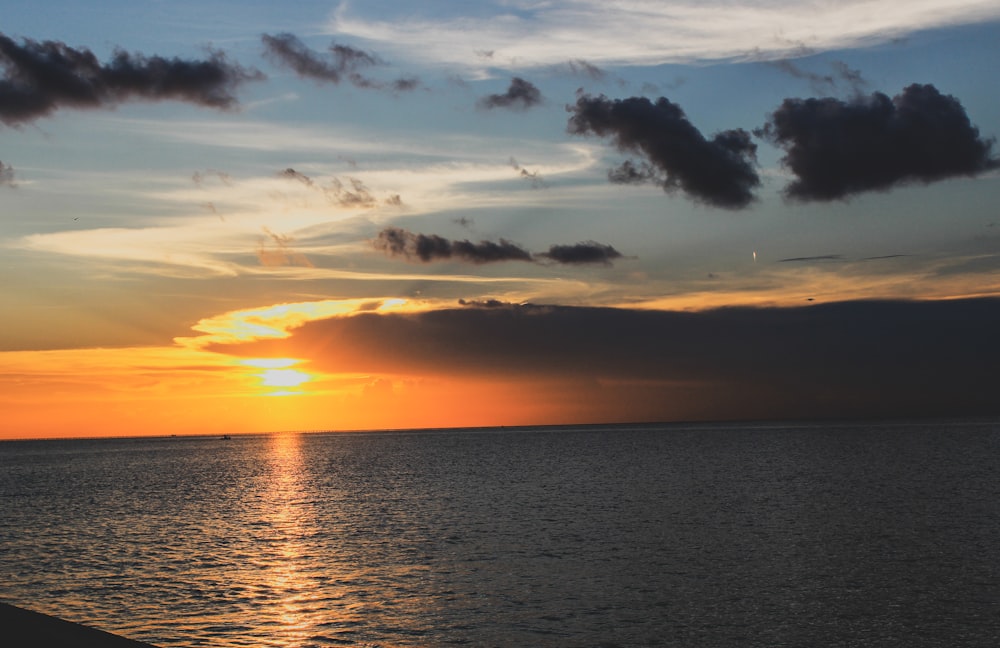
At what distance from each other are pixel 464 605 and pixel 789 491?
6674cm

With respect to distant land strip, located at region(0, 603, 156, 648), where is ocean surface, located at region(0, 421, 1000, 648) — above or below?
below

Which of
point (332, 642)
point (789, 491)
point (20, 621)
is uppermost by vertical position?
point (20, 621)

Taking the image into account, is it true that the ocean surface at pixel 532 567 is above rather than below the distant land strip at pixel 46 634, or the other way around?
below

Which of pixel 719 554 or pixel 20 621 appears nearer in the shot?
pixel 20 621

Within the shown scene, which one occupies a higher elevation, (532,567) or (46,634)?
(46,634)

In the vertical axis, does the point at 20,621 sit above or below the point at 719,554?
above

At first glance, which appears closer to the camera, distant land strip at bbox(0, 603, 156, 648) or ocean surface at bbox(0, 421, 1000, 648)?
distant land strip at bbox(0, 603, 156, 648)

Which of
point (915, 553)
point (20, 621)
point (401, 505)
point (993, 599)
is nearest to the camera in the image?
point (20, 621)

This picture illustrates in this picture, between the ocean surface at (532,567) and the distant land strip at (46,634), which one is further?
the ocean surface at (532,567)

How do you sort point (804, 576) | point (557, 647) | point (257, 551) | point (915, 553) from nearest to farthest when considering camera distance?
1. point (557, 647)
2. point (804, 576)
3. point (915, 553)
4. point (257, 551)

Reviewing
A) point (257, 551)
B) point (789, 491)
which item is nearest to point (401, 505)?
point (257, 551)

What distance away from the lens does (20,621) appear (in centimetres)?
2633

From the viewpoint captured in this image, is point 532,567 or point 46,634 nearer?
point 46,634

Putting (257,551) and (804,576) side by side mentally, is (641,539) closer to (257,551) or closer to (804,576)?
(804,576)
